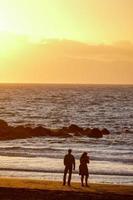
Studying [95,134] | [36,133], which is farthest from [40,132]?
[95,134]

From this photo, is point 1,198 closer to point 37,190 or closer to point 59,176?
point 37,190

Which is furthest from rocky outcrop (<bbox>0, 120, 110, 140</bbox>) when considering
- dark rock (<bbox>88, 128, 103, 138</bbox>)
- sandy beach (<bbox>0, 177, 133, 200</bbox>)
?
sandy beach (<bbox>0, 177, 133, 200</bbox>)

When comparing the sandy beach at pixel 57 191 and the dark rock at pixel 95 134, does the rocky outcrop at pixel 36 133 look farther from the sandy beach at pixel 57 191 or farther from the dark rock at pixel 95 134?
the sandy beach at pixel 57 191

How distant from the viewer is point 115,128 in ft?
267

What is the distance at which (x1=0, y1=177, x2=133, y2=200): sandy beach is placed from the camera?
2362 centimetres

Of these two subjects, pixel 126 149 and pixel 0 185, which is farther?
pixel 126 149

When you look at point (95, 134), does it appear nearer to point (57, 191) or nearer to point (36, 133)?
point (36, 133)

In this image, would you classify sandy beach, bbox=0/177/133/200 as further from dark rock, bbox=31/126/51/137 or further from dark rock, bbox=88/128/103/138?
dark rock, bbox=31/126/51/137

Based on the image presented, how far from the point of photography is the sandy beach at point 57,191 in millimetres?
23625

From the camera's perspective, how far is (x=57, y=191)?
24.7m

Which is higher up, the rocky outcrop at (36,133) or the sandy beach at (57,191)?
the sandy beach at (57,191)

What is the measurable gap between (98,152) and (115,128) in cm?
3416

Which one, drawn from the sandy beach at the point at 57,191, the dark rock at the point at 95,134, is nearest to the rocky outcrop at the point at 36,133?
the dark rock at the point at 95,134

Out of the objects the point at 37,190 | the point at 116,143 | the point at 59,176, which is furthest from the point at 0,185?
the point at 116,143
